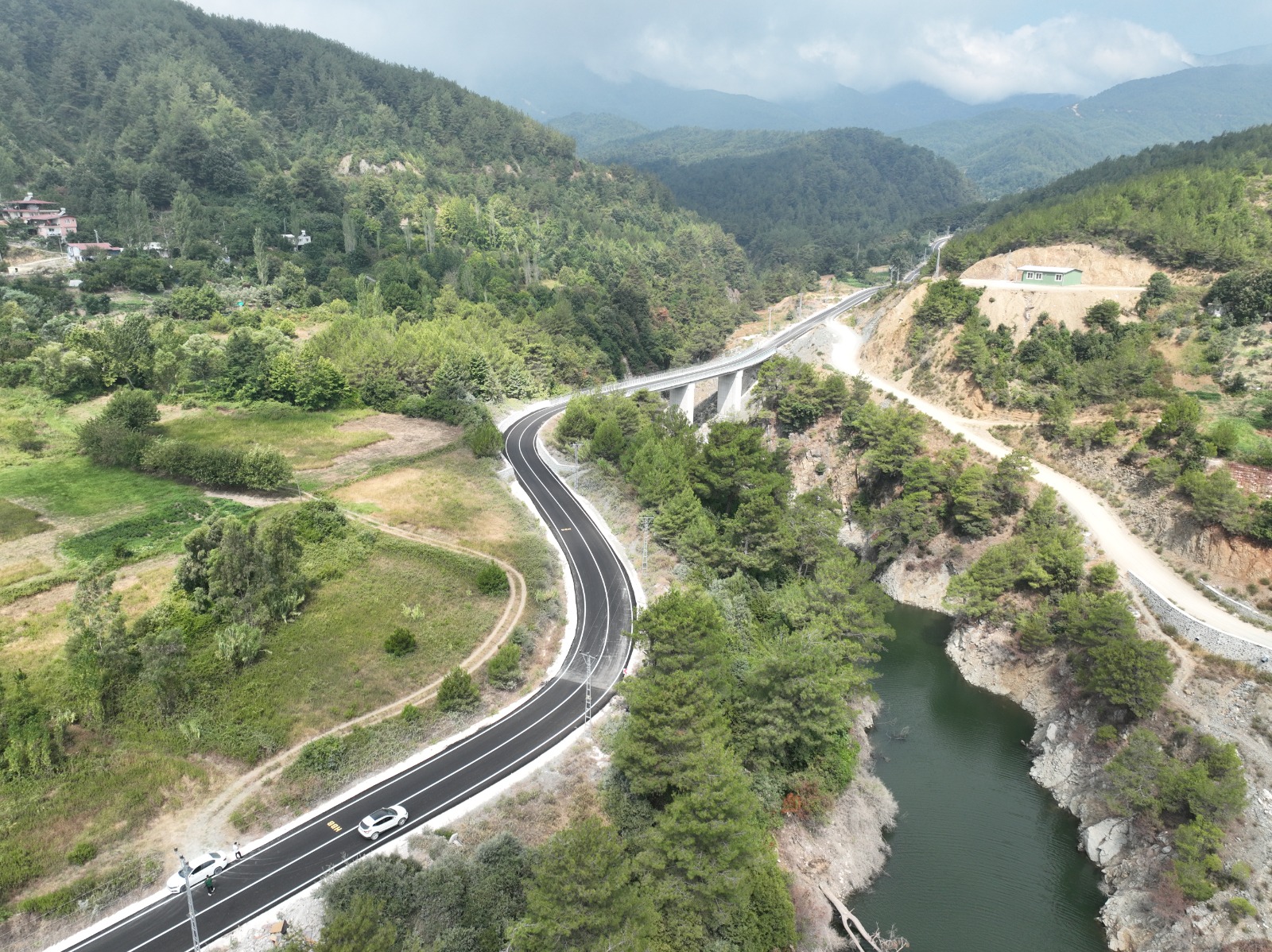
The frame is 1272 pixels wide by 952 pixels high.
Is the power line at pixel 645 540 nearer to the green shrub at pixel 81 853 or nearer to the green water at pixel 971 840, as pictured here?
the green water at pixel 971 840

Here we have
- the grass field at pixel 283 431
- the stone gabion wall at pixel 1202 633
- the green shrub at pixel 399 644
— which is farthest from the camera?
the grass field at pixel 283 431

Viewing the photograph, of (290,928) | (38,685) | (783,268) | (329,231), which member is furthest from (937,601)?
(783,268)

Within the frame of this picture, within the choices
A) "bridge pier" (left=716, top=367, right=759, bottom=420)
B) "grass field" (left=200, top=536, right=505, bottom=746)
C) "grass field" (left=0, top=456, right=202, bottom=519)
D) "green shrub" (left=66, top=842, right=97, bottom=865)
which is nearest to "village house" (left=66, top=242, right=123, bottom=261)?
"grass field" (left=0, top=456, right=202, bottom=519)

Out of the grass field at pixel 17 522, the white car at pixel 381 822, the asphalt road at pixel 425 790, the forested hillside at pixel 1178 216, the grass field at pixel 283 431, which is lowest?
the asphalt road at pixel 425 790

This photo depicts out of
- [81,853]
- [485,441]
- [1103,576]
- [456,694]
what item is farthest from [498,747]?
[1103,576]

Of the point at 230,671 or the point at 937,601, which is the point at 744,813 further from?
the point at 937,601

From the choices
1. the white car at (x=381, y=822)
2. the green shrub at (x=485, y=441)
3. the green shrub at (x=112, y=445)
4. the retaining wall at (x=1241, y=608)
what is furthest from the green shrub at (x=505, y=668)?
the retaining wall at (x=1241, y=608)

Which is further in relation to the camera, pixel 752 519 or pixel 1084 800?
pixel 752 519
